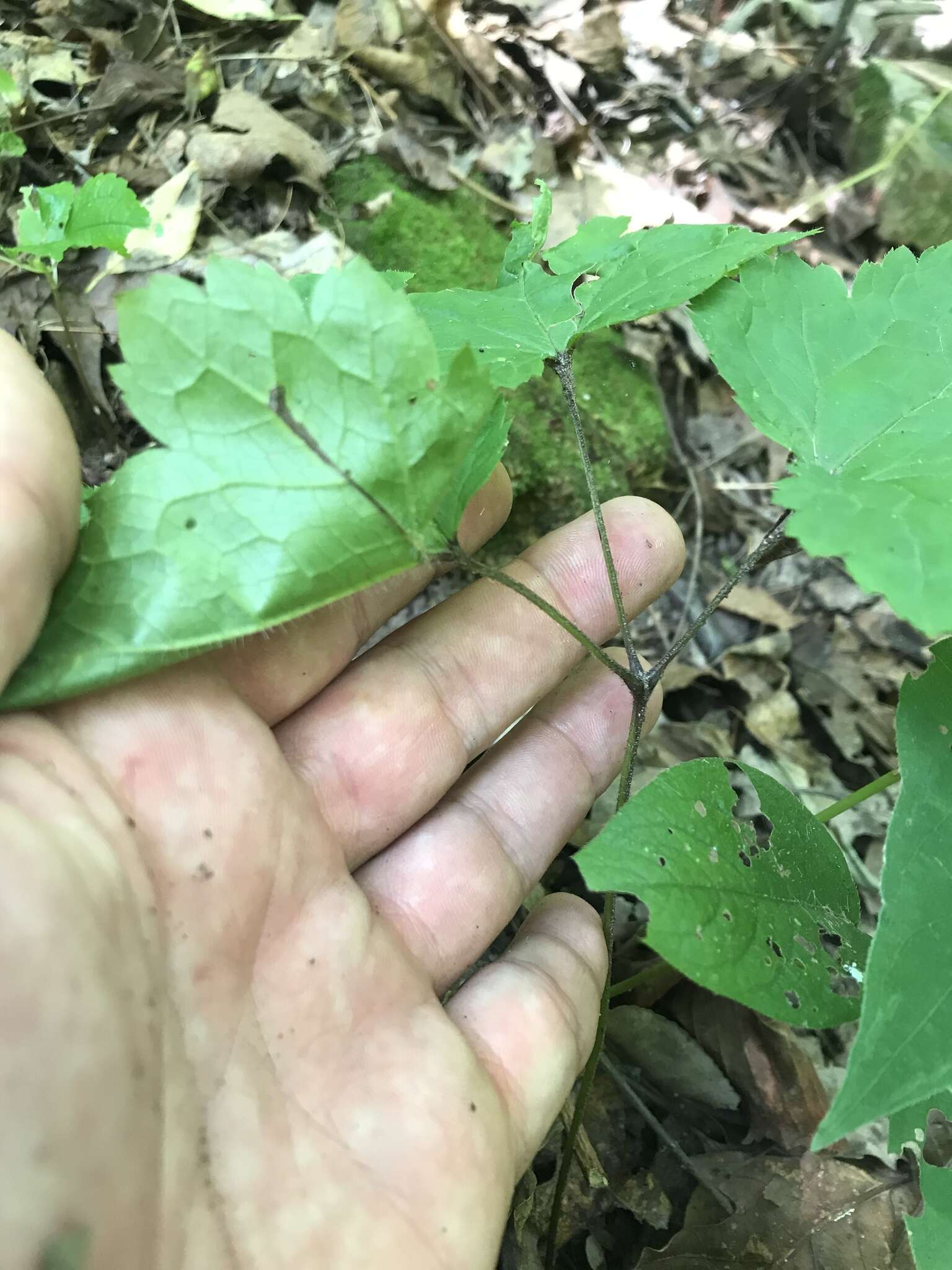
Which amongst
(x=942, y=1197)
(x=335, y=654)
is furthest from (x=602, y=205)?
(x=942, y=1197)

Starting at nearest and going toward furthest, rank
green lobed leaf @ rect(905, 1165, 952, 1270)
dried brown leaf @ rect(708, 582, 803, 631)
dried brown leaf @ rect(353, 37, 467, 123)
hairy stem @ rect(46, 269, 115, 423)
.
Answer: green lobed leaf @ rect(905, 1165, 952, 1270), hairy stem @ rect(46, 269, 115, 423), dried brown leaf @ rect(708, 582, 803, 631), dried brown leaf @ rect(353, 37, 467, 123)

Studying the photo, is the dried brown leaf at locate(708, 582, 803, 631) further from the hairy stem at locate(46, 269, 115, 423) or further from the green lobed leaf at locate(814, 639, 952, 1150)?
the hairy stem at locate(46, 269, 115, 423)

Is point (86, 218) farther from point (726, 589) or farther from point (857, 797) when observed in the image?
point (857, 797)

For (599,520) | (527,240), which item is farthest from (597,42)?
(599,520)

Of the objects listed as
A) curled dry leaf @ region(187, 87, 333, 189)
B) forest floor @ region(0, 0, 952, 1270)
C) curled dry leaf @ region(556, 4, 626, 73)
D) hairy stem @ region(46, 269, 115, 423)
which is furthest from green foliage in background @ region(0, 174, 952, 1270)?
curled dry leaf @ region(556, 4, 626, 73)

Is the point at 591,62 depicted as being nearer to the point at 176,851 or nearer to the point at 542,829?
the point at 542,829

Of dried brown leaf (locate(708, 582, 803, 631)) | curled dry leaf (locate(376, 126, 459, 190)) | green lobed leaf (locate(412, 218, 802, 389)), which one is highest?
green lobed leaf (locate(412, 218, 802, 389))
